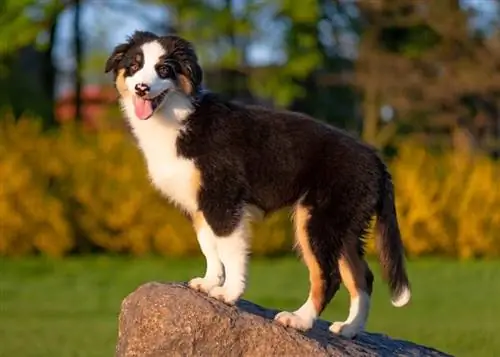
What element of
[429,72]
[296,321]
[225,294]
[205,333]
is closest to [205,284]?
[225,294]

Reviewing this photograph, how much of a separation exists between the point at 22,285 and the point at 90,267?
238 centimetres

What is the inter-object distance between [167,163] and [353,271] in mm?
1386

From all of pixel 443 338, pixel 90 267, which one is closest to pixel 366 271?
pixel 443 338

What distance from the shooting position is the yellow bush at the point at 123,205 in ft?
70.1

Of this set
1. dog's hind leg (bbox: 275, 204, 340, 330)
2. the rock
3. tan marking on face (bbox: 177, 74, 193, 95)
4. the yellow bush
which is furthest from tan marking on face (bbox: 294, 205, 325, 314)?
the yellow bush

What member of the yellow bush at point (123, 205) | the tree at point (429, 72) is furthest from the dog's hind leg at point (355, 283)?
the tree at point (429, 72)

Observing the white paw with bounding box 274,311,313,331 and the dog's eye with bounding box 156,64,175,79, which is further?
the white paw with bounding box 274,311,313,331

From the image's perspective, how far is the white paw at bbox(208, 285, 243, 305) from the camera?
708 cm

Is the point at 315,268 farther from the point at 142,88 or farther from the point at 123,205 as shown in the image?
the point at 123,205

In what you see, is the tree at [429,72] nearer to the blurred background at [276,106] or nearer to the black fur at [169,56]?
the blurred background at [276,106]

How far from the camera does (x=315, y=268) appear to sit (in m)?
7.05

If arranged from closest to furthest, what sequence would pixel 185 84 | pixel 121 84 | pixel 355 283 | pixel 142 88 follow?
pixel 142 88 < pixel 185 84 < pixel 121 84 < pixel 355 283

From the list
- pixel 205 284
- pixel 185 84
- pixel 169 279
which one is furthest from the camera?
pixel 169 279

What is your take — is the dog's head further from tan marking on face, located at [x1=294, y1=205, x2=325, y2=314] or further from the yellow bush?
the yellow bush
